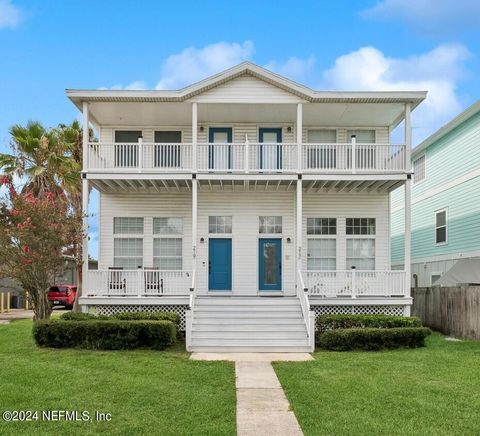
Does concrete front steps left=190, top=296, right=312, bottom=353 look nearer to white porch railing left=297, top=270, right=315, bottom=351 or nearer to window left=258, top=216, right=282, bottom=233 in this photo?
white porch railing left=297, top=270, right=315, bottom=351

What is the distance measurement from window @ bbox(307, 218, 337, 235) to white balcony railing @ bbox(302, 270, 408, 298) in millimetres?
2230

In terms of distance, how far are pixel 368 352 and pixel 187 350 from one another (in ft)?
14.6

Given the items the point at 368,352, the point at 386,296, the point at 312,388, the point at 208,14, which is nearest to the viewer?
the point at 312,388

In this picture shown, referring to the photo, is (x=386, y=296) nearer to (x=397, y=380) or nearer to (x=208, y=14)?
(x=397, y=380)

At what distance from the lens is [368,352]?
13445mm

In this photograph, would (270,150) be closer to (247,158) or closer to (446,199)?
(247,158)

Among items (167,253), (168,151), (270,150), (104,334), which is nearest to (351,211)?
(270,150)

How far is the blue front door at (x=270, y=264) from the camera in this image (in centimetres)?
1822

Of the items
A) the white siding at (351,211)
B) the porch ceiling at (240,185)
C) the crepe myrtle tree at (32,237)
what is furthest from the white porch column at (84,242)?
the white siding at (351,211)

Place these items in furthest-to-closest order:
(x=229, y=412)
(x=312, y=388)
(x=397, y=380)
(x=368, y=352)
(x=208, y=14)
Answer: (x=208, y=14) → (x=368, y=352) → (x=397, y=380) → (x=312, y=388) → (x=229, y=412)

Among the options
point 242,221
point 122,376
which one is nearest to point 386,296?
point 242,221

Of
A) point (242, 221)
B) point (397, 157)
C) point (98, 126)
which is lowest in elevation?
point (242, 221)

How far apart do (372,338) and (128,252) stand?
861 cm

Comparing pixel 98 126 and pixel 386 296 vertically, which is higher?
pixel 98 126
